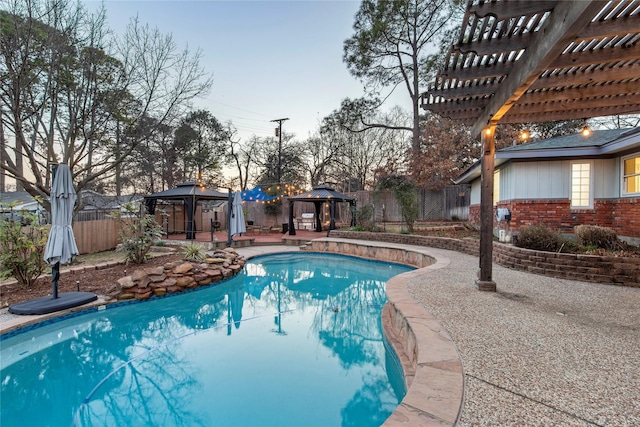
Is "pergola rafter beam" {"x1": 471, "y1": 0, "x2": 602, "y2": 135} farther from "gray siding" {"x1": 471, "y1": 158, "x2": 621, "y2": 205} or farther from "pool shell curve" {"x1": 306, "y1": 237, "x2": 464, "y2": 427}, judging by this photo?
"gray siding" {"x1": 471, "y1": 158, "x2": 621, "y2": 205}

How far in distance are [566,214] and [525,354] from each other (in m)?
7.09

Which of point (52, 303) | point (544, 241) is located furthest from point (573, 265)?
point (52, 303)

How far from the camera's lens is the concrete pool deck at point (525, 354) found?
173 centimetres

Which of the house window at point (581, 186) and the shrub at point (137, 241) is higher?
the house window at point (581, 186)

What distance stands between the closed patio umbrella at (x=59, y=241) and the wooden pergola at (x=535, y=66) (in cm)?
570

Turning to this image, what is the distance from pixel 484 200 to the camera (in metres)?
4.45

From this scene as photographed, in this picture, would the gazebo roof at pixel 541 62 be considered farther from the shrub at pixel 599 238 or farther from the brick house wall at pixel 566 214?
the brick house wall at pixel 566 214

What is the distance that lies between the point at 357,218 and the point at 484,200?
8849 mm

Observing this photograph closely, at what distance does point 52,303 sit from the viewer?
15.2 ft

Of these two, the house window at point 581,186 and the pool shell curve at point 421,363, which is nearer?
the pool shell curve at point 421,363

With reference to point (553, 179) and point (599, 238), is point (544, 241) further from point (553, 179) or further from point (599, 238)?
point (553, 179)

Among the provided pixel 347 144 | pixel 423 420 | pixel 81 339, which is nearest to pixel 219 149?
pixel 347 144

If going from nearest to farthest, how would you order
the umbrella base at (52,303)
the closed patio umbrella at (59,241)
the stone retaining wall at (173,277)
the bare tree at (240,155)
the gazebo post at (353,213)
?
the umbrella base at (52,303), the closed patio umbrella at (59,241), the stone retaining wall at (173,277), the gazebo post at (353,213), the bare tree at (240,155)

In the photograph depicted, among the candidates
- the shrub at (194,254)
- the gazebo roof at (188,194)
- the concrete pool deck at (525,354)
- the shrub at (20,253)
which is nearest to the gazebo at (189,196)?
the gazebo roof at (188,194)
